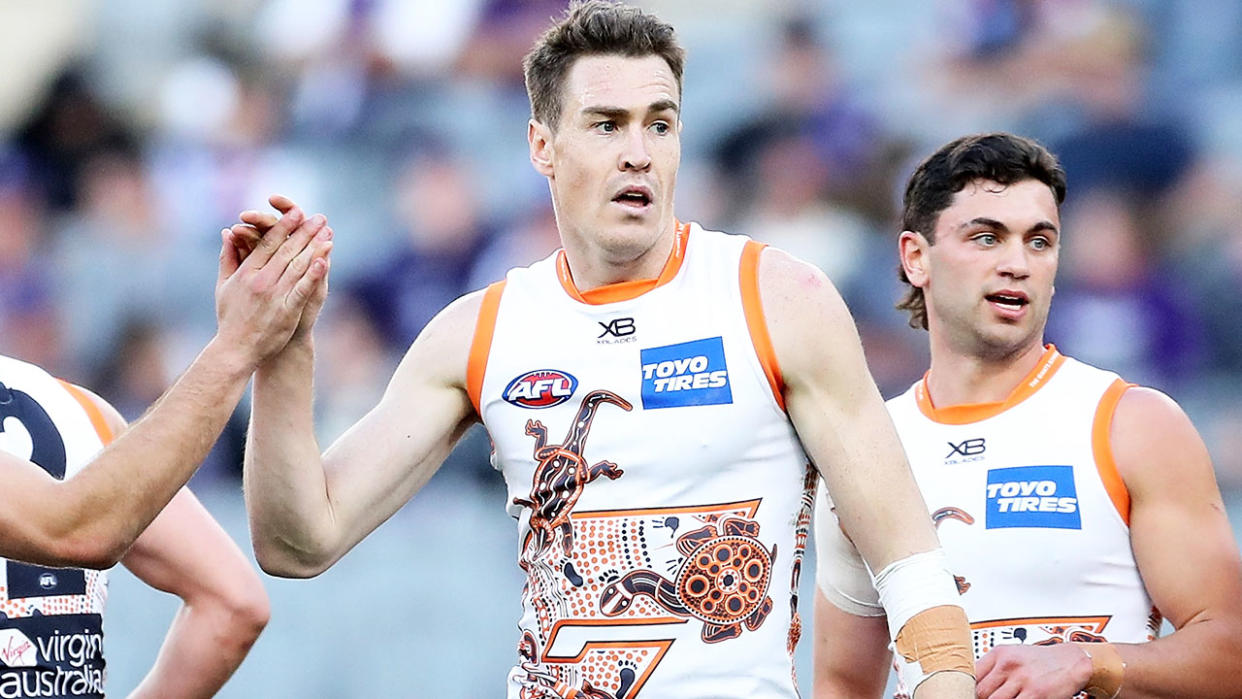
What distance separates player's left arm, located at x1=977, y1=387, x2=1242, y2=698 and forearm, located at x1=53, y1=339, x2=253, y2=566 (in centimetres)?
195

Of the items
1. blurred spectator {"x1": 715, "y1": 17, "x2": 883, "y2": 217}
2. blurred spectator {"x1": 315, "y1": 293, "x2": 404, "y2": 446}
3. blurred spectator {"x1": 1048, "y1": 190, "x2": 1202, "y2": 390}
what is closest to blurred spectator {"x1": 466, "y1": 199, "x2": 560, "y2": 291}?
blurred spectator {"x1": 315, "y1": 293, "x2": 404, "y2": 446}

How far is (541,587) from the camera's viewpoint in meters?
3.90

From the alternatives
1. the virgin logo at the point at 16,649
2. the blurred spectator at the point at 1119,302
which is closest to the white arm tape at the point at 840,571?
the virgin logo at the point at 16,649

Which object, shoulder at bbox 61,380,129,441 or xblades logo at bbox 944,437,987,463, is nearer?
shoulder at bbox 61,380,129,441

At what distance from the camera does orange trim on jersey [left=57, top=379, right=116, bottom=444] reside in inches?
168

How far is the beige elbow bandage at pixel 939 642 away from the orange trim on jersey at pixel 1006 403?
113 cm

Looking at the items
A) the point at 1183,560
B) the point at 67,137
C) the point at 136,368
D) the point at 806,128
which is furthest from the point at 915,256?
the point at 67,137

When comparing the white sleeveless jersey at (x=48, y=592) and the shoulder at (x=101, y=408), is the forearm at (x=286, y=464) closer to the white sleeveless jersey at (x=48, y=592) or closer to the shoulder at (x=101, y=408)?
the white sleeveless jersey at (x=48, y=592)

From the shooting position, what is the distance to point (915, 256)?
5023 mm

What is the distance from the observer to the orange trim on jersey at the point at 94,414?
14.0 ft

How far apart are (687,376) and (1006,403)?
1.22 metres


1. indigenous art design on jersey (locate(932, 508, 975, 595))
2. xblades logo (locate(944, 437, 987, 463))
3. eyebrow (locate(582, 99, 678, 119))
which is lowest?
indigenous art design on jersey (locate(932, 508, 975, 595))

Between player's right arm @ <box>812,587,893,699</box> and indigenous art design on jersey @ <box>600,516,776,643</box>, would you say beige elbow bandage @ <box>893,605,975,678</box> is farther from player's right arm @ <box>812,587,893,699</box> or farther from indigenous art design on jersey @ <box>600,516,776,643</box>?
player's right arm @ <box>812,587,893,699</box>

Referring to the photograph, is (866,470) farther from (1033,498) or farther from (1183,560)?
(1183,560)
